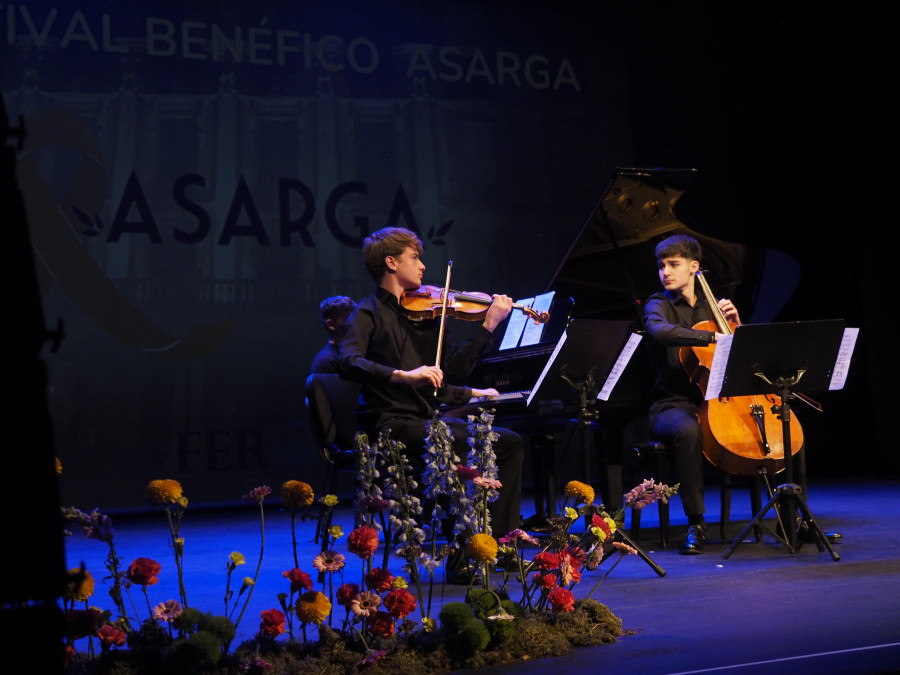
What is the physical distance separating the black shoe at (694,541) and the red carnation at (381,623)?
225 centimetres

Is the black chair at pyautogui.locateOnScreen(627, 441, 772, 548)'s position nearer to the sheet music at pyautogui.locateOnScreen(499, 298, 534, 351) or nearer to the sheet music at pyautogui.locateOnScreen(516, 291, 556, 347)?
the sheet music at pyautogui.locateOnScreen(516, 291, 556, 347)

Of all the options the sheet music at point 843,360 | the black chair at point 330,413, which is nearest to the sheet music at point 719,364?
the sheet music at point 843,360

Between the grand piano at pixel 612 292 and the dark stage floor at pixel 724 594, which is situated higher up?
the grand piano at pixel 612 292

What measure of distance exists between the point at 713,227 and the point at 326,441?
4.66 meters

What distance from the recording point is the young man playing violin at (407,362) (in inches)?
147

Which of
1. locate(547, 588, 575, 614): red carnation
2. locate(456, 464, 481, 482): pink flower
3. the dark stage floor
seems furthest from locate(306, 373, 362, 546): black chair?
locate(547, 588, 575, 614): red carnation

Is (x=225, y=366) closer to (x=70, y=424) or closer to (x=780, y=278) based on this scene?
(x=70, y=424)

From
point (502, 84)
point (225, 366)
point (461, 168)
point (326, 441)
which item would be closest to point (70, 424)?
point (225, 366)

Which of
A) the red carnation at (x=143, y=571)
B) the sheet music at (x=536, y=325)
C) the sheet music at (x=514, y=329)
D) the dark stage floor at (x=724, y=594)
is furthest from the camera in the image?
the sheet music at (x=514, y=329)

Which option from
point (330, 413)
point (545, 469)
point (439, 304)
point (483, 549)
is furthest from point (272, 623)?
point (545, 469)

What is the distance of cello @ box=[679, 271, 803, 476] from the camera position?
14.0 feet

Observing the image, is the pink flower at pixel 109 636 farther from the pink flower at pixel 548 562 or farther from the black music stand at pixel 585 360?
the black music stand at pixel 585 360

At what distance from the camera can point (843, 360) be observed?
160 inches

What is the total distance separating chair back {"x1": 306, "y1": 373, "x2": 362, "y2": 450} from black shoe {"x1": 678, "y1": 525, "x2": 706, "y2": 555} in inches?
67.5
